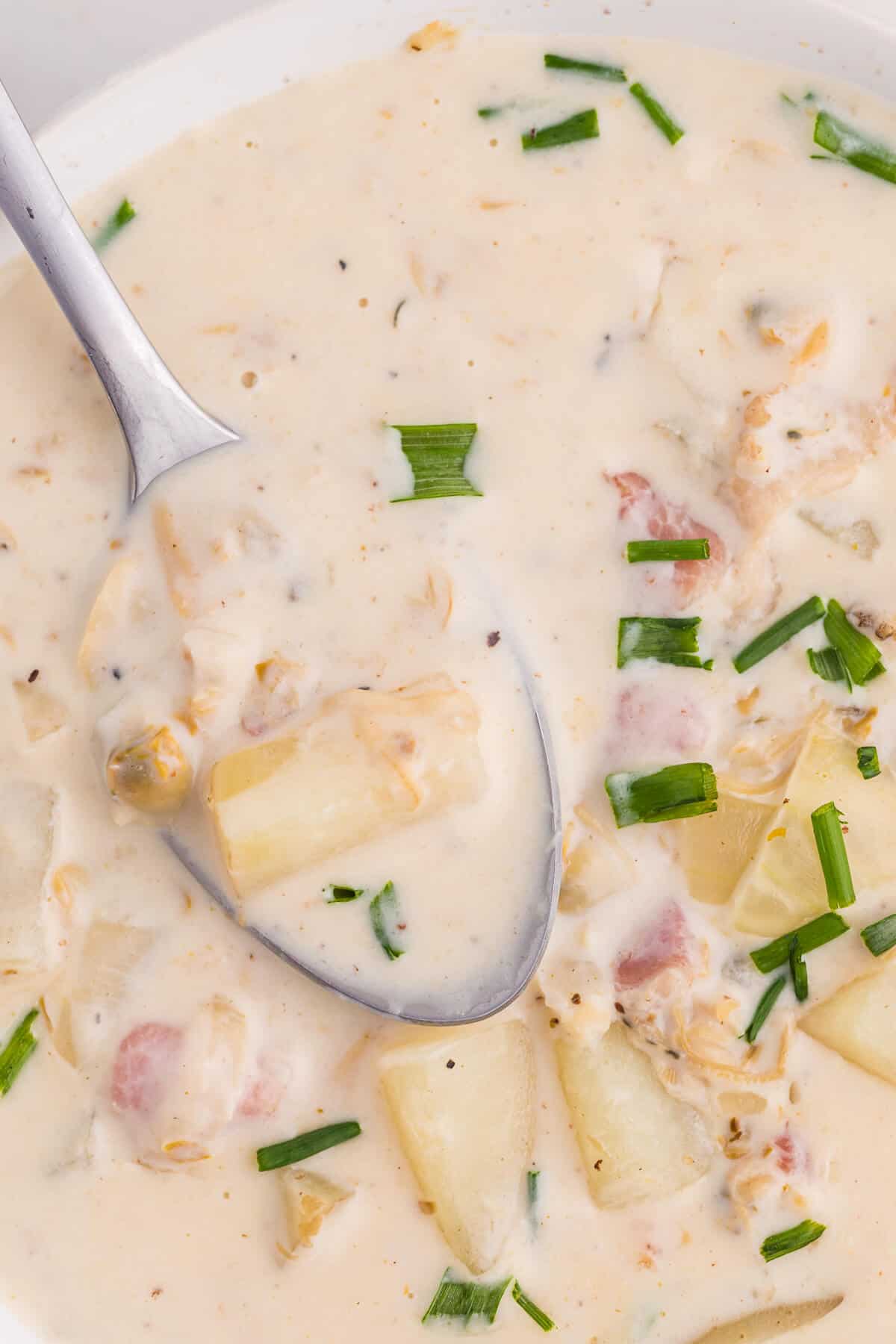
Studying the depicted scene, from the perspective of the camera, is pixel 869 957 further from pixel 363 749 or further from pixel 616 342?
pixel 616 342

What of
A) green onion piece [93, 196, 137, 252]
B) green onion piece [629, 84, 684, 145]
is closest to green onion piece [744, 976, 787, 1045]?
green onion piece [629, 84, 684, 145]

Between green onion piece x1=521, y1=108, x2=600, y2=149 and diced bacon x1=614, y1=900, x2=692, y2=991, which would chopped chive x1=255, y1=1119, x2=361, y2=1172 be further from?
green onion piece x1=521, y1=108, x2=600, y2=149

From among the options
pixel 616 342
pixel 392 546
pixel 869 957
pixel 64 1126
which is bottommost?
pixel 64 1126

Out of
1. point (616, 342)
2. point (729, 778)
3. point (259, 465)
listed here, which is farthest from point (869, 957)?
point (259, 465)

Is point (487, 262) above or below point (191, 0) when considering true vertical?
below

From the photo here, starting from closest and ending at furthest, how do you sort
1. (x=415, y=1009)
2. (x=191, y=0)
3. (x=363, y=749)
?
1. (x=363, y=749)
2. (x=415, y=1009)
3. (x=191, y=0)

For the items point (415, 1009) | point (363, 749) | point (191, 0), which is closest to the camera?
point (363, 749)

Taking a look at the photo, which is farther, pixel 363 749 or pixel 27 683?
pixel 27 683

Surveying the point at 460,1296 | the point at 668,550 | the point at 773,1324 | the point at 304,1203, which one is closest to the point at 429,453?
the point at 668,550
